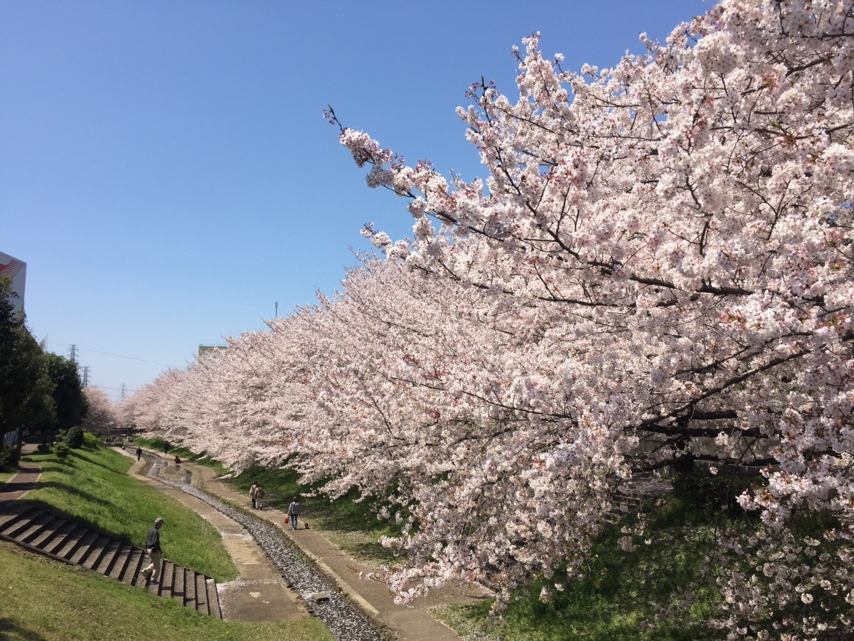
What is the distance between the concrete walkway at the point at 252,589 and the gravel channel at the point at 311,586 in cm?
30

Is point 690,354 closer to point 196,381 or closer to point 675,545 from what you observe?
point 675,545

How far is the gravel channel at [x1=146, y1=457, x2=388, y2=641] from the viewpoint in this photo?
1193 cm

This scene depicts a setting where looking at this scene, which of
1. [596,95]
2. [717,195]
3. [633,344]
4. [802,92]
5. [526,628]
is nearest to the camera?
[717,195]

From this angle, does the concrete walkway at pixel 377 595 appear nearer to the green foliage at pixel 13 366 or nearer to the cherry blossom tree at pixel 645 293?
the cherry blossom tree at pixel 645 293

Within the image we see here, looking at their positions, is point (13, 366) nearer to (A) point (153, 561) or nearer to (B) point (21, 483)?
(B) point (21, 483)

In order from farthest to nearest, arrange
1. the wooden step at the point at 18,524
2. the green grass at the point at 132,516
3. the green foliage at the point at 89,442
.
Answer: the green foliage at the point at 89,442 → the green grass at the point at 132,516 → the wooden step at the point at 18,524

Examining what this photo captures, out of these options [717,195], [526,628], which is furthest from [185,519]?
[717,195]

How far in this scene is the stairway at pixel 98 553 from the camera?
12.9 metres

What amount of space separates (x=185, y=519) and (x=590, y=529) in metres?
18.7

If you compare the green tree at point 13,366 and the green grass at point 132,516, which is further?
the green tree at point 13,366

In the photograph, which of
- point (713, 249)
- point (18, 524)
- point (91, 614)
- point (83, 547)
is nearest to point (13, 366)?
point (18, 524)

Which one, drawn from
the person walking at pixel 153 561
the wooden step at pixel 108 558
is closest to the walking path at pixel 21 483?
the wooden step at pixel 108 558

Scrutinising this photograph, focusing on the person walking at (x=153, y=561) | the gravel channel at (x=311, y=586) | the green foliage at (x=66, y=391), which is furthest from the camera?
the green foliage at (x=66, y=391)

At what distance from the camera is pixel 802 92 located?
4.33 meters
